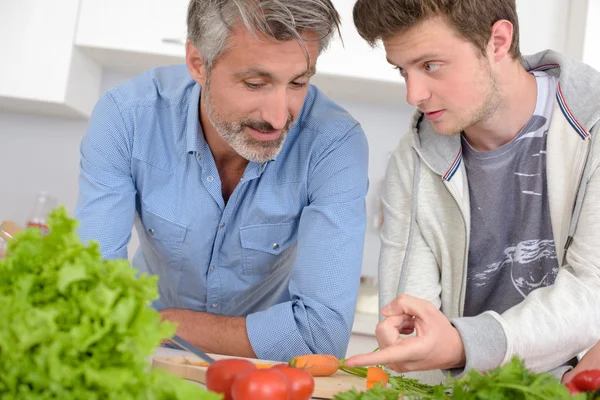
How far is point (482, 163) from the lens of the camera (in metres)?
1.53

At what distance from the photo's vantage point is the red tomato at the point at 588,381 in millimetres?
823

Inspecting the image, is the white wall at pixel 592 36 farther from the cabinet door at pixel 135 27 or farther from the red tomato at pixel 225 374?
the red tomato at pixel 225 374

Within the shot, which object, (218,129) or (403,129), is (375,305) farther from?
(218,129)

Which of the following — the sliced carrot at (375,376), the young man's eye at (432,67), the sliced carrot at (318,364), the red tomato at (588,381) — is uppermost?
the young man's eye at (432,67)

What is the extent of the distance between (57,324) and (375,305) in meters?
2.63

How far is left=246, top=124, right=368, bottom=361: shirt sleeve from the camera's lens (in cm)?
147

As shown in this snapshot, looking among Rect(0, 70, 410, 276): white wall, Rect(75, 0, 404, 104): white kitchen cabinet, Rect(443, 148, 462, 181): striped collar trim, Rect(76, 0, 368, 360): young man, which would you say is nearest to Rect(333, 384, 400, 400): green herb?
Rect(76, 0, 368, 360): young man

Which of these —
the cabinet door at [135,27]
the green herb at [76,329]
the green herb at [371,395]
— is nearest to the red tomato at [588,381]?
the green herb at [371,395]

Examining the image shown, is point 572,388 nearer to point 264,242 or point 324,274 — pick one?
point 324,274

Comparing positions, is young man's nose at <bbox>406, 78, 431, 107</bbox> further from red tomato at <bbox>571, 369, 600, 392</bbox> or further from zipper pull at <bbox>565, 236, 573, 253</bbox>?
red tomato at <bbox>571, 369, 600, 392</bbox>

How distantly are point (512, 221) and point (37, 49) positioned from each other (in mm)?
2147

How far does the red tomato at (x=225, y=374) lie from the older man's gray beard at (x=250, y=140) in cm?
67

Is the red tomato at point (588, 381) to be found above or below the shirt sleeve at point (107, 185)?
below

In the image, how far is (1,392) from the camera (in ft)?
1.95
